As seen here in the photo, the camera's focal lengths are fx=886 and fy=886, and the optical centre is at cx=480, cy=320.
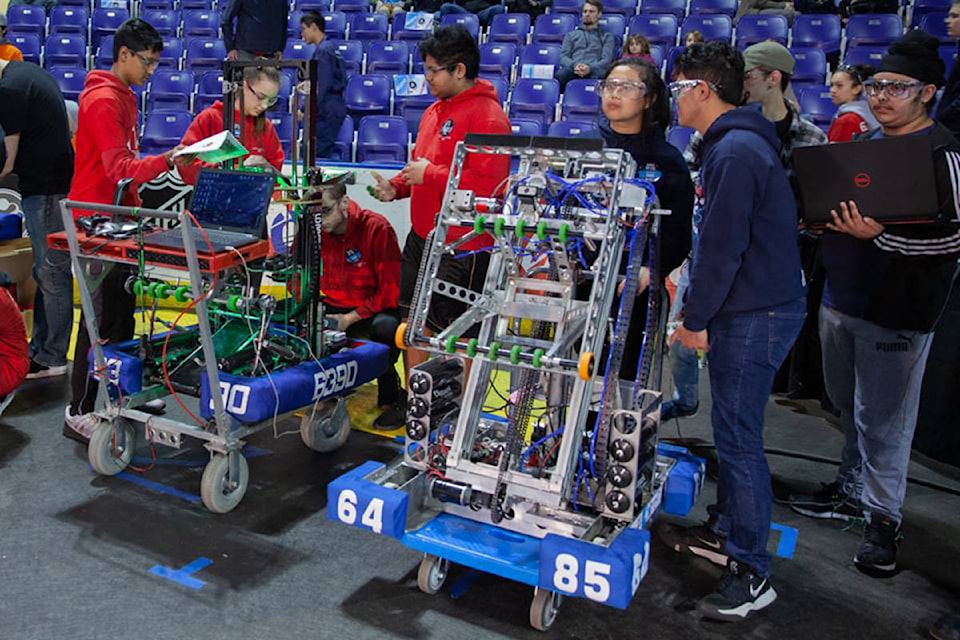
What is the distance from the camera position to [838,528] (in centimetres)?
342

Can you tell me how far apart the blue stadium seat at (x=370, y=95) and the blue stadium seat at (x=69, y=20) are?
13.0 ft

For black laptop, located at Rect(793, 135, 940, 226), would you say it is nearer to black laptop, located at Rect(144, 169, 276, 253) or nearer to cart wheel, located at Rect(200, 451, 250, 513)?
black laptop, located at Rect(144, 169, 276, 253)

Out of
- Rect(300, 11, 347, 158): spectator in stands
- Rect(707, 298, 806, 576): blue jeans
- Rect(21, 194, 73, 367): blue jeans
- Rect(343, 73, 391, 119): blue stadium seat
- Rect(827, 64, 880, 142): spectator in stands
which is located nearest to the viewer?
Rect(707, 298, 806, 576): blue jeans

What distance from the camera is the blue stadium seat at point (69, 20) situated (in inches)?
412

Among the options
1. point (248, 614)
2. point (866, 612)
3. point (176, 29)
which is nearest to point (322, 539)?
point (248, 614)

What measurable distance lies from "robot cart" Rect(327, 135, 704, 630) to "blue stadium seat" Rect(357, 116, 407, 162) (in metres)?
5.13

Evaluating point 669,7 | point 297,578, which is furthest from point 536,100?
point 297,578

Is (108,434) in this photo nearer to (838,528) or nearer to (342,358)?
(342,358)

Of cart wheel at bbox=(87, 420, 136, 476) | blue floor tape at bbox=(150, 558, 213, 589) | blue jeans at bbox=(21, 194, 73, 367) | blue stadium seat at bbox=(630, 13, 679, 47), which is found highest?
blue stadium seat at bbox=(630, 13, 679, 47)

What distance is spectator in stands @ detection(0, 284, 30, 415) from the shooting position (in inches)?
151

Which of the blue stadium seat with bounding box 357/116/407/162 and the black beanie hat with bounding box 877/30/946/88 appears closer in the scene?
the black beanie hat with bounding box 877/30/946/88


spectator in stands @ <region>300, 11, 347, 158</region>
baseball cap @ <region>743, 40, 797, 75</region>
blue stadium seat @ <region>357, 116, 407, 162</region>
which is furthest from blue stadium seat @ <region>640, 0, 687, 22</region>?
baseball cap @ <region>743, 40, 797, 75</region>

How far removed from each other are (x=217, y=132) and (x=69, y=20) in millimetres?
7869

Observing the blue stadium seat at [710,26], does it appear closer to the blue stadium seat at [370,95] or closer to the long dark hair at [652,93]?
the blue stadium seat at [370,95]
